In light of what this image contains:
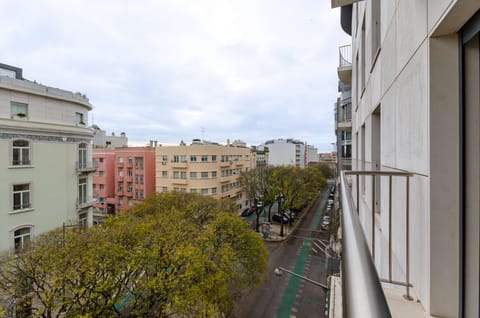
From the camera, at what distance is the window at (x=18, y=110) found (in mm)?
12688

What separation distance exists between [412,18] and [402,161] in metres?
1.26

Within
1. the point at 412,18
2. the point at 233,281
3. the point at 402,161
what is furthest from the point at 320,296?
the point at 412,18

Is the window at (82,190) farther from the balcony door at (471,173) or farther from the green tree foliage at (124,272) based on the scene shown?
the balcony door at (471,173)

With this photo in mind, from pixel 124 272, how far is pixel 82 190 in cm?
1079

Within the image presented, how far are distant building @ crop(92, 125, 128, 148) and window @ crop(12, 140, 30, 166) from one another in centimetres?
2911

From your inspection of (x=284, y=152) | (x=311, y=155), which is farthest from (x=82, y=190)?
(x=311, y=155)

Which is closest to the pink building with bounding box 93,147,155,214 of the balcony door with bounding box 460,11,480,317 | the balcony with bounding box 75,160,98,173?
the balcony with bounding box 75,160,98,173

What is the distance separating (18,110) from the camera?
42.6 ft

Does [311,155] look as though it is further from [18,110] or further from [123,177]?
[18,110]

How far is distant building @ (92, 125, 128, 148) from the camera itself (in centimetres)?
4131

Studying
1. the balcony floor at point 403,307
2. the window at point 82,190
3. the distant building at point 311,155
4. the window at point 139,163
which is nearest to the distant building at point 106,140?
the window at point 139,163

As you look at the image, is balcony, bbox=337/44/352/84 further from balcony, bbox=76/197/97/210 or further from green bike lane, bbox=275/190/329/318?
balcony, bbox=76/197/97/210

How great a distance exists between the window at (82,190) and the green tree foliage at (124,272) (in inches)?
272

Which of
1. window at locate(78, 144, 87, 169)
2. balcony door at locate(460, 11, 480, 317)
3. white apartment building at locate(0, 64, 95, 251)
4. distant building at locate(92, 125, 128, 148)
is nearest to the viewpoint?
balcony door at locate(460, 11, 480, 317)
